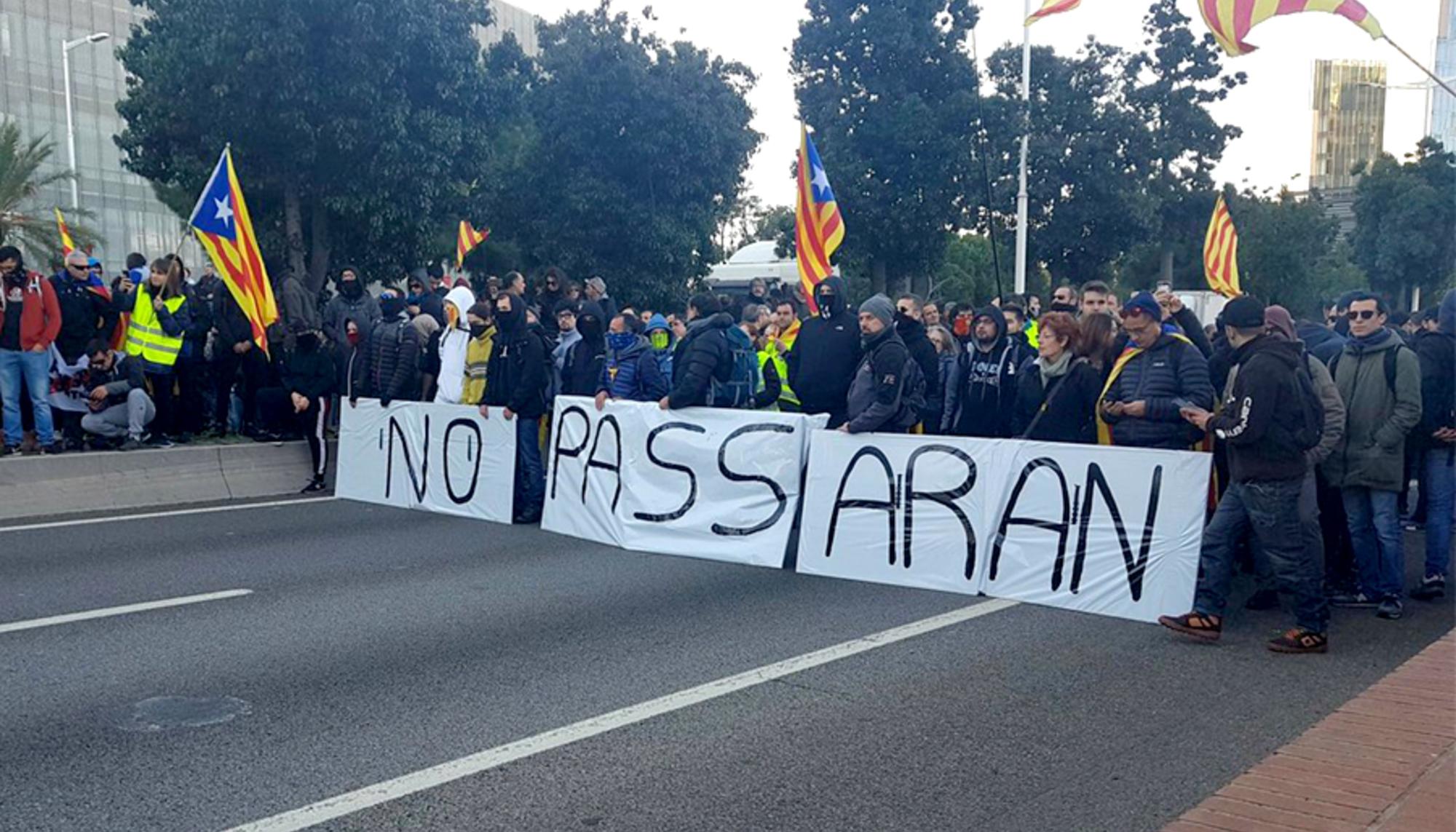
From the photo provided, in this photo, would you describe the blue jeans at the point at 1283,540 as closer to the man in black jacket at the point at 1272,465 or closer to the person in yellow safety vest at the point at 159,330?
the man in black jacket at the point at 1272,465

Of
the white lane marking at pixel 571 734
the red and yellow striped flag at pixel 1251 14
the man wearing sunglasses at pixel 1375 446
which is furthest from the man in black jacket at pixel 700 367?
the red and yellow striped flag at pixel 1251 14

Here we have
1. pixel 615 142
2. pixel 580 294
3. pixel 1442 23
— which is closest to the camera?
pixel 580 294

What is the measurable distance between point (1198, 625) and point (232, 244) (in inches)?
379

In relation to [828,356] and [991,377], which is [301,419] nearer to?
[828,356]

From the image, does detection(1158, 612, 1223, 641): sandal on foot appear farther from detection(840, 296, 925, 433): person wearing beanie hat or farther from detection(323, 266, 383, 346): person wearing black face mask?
detection(323, 266, 383, 346): person wearing black face mask

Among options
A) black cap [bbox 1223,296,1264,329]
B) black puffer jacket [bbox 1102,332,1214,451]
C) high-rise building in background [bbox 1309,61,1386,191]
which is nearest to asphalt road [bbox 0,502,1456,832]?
black puffer jacket [bbox 1102,332,1214,451]

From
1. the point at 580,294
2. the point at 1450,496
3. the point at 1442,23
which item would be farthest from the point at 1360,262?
the point at 1450,496

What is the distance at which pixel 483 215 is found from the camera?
3269 cm

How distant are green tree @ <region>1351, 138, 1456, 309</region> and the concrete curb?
156 feet

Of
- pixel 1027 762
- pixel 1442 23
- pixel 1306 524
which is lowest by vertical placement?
pixel 1027 762

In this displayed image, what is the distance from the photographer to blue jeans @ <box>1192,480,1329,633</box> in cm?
667

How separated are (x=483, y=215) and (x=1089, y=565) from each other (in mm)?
27219

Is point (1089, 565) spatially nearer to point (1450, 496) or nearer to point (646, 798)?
point (1450, 496)

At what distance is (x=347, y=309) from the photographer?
1483cm
